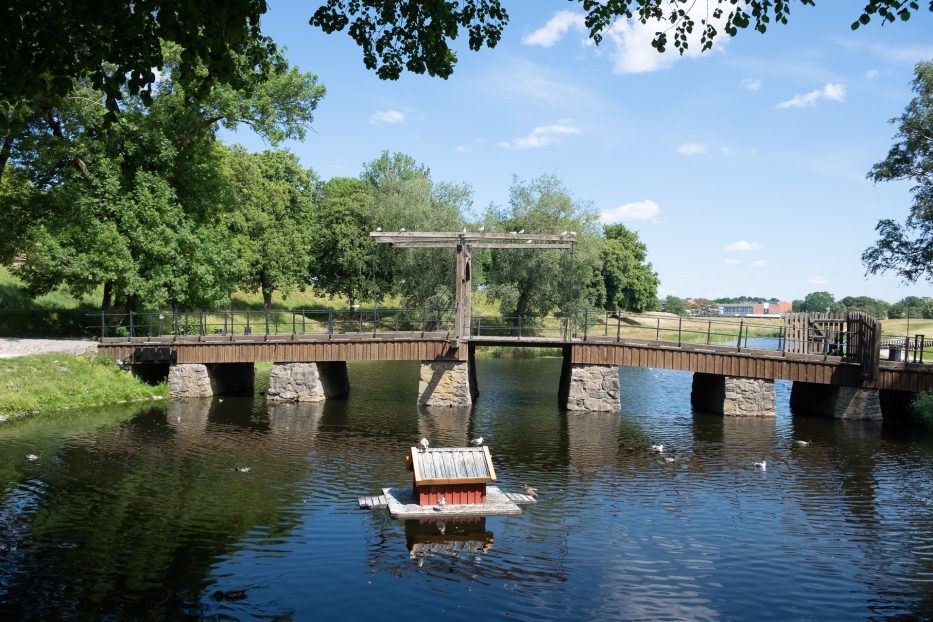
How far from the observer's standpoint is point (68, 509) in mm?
15602

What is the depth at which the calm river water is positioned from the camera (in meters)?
11.4

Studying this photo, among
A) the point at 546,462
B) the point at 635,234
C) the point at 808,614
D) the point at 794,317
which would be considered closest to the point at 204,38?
the point at 808,614

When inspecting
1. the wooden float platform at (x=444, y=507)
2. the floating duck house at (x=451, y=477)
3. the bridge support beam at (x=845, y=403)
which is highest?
the bridge support beam at (x=845, y=403)

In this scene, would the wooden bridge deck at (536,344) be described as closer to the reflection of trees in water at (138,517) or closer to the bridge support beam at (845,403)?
the bridge support beam at (845,403)

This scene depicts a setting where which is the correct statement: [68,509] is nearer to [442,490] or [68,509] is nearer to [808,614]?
[442,490]

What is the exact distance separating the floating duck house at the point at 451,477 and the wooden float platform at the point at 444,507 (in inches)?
7.6

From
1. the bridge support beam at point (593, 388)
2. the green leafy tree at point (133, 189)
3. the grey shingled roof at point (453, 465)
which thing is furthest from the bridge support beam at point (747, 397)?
the green leafy tree at point (133, 189)

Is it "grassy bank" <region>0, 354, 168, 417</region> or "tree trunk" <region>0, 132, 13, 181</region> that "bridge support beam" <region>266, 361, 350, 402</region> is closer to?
"grassy bank" <region>0, 354, 168, 417</region>

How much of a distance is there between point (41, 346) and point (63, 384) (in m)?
4.53

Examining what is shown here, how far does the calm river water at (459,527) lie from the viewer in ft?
37.4

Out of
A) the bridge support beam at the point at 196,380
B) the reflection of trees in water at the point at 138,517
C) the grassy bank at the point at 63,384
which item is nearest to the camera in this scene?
the reflection of trees in water at the point at 138,517

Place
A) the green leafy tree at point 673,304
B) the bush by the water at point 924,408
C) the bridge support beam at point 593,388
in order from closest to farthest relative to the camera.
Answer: the bush by the water at point 924,408
the bridge support beam at point 593,388
the green leafy tree at point 673,304

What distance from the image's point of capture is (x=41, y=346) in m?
32.2

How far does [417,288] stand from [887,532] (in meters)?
38.4
